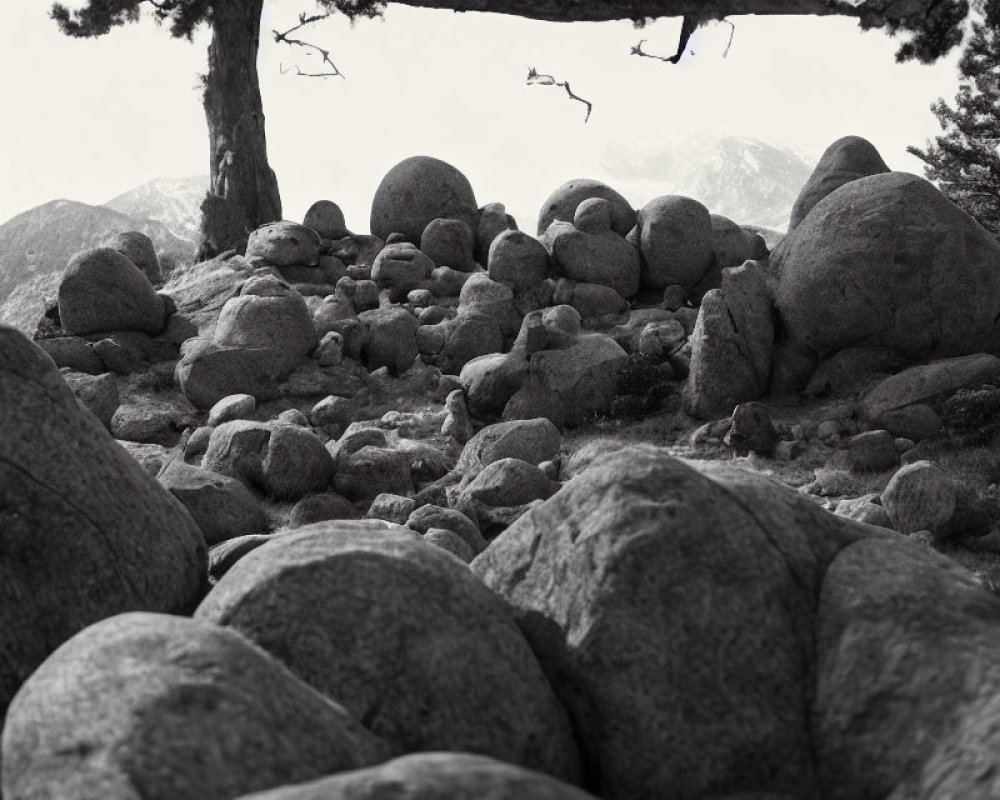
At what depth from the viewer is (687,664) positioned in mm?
5129

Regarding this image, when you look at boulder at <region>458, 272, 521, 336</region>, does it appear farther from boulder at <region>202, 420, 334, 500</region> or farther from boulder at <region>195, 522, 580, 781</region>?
boulder at <region>195, 522, 580, 781</region>

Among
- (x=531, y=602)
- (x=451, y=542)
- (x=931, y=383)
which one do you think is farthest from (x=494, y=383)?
(x=531, y=602)

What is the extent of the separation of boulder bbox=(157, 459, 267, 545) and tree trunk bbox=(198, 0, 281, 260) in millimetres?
13886

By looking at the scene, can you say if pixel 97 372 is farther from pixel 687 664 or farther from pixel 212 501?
pixel 687 664

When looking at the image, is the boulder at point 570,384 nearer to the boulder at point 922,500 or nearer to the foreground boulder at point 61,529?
the boulder at point 922,500

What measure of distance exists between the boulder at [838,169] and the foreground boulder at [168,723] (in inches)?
667

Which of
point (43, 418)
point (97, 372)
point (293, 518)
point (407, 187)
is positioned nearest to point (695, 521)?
point (43, 418)

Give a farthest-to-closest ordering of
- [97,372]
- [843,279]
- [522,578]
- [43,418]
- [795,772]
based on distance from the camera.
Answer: [97,372] < [843,279] < [43,418] < [522,578] < [795,772]

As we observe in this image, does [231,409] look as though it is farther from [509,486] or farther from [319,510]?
[509,486]

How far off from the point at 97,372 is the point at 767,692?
17.1m

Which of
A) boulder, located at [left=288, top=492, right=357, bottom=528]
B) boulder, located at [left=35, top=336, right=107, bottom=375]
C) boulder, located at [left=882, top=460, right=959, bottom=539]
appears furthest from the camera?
boulder, located at [left=35, top=336, right=107, bottom=375]

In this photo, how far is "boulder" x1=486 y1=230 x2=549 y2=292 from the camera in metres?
20.7

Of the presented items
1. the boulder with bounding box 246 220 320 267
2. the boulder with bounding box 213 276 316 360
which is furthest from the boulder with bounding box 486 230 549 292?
the boulder with bounding box 246 220 320 267

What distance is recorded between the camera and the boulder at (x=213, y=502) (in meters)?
12.2
